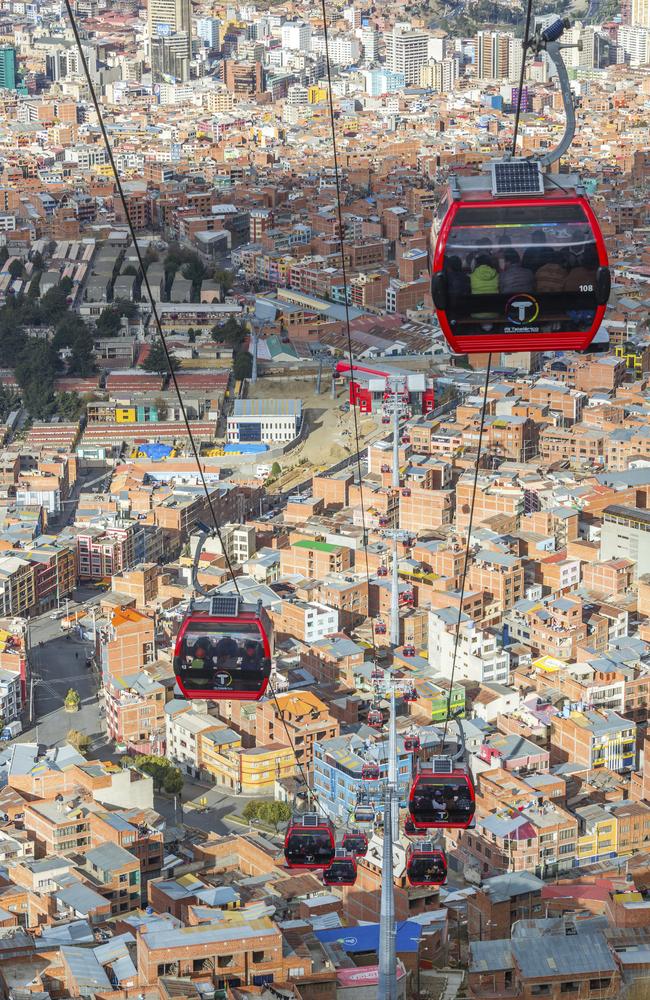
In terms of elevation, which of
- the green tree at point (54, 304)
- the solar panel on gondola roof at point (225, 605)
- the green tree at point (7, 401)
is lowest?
the green tree at point (7, 401)

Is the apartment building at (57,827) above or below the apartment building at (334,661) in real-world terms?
above

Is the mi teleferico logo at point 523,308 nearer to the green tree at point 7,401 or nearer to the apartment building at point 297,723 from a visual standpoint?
the apartment building at point 297,723

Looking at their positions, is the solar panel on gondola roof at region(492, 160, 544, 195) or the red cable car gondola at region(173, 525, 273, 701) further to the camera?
the red cable car gondola at region(173, 525, 273, 701)

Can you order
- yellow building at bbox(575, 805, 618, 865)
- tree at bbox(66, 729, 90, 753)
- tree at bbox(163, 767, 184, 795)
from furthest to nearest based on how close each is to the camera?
tree at bbox(66, 729, 90, 753) < tree at bbox(163, 767, 184, 795) < yellow building at bbox(575, 805, 618, 865)

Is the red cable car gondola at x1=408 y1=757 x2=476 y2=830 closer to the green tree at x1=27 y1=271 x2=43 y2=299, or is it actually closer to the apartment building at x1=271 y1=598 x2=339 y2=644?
the apartment building at x1=271 y1=598 x2=339 y2=644

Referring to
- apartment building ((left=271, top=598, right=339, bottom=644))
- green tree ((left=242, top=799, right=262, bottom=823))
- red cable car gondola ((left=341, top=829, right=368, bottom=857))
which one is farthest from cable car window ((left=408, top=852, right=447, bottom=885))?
apartment building ((left=271, top=598, right=339, bottom=644))

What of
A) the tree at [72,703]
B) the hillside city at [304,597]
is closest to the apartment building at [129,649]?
the hillside city at [304,597]

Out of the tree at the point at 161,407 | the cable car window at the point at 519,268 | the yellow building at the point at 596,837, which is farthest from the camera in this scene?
the tree at the point at 161,407

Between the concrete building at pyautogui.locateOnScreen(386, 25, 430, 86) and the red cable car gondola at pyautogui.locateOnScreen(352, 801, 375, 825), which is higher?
the red cable car gondola at pyautogui.locateOnScreen(352, 801, 375, 825)
